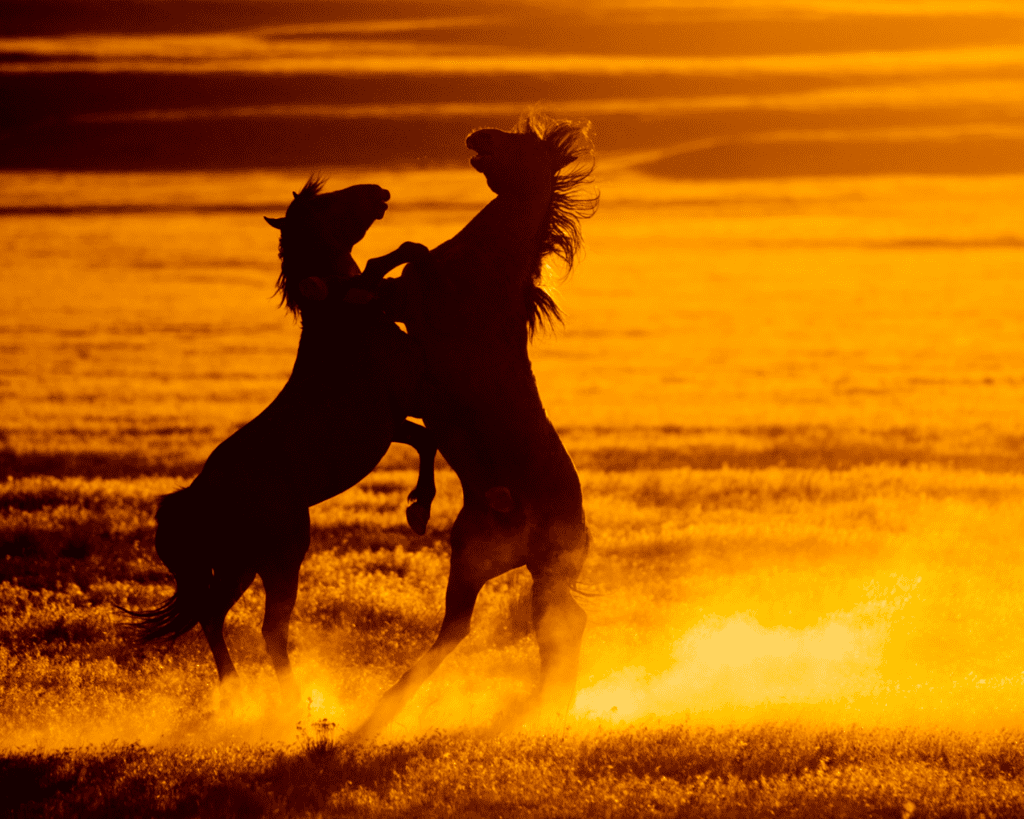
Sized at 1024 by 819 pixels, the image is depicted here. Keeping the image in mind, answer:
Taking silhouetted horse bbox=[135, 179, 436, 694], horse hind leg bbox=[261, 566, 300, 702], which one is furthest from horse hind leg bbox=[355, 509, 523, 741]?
horse hind leg bbox=[261, 566, 300, 702]

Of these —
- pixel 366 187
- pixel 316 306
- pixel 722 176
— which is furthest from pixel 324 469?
pixel 722 176

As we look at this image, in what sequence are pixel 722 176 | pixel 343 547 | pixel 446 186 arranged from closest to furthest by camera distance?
1. pixel 343 547
2. pixel 446 186
3. pixel 722 176

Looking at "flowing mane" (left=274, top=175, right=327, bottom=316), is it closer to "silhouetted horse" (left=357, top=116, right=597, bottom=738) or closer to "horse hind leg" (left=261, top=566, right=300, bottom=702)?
"silhouetted horse" (left=357, top=116, right=597, bottom=738)

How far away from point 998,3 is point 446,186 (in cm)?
6276

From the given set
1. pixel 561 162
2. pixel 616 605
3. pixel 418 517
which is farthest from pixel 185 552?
pixel 616 605

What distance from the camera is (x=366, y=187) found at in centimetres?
709

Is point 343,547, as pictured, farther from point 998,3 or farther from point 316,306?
point 998,3

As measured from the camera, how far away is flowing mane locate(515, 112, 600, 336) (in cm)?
738

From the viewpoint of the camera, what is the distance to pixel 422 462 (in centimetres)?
733

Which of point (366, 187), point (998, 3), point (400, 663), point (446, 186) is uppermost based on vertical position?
point (998, 3)

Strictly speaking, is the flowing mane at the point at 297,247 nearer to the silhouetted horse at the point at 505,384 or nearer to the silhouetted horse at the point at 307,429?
the silhouetted horse at the point at 307,429

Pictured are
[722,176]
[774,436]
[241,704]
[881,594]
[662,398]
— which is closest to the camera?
[241,704]

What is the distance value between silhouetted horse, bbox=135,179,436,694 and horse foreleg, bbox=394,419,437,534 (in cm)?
3

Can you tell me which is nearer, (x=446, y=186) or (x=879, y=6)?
(x=446, y=186)
